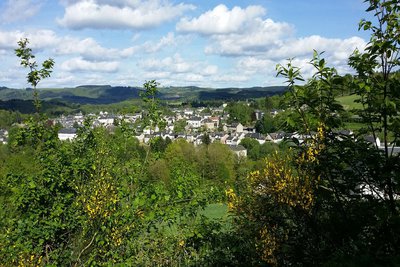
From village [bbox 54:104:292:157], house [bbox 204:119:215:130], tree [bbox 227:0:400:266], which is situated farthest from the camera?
house [bbox 204:119:215:130]

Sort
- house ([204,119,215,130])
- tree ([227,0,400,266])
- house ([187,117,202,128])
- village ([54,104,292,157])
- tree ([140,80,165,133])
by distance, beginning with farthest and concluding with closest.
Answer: house ([187,117,202,128])
house ([204,119,215,130])
village ([54,104,292,157])
tree ([140,80,165,133])
tree ([227,0,400,266])

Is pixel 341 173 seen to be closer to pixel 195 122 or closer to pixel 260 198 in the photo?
pixel 260 198

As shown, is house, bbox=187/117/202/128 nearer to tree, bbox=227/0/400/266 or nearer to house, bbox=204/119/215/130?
house, bbox=204/119/215/130

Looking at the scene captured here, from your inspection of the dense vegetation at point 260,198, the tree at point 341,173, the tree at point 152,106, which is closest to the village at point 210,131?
the tree at point 152,106

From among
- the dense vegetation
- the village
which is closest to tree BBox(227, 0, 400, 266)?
the dense vegetation

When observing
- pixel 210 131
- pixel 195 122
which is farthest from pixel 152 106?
pixel 195 122

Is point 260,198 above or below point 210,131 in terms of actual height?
above

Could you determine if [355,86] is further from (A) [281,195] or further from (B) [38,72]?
(B) [38,72]

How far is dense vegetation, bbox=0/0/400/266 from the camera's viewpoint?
11.4ft

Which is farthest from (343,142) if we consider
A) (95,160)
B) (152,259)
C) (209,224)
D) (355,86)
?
(95,160)

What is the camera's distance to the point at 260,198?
432 centimetres

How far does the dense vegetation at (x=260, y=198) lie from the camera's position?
346 cm

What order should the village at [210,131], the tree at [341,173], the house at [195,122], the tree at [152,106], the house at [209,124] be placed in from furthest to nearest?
1. the house at [195,122]
2. the house at [209,124]
3. the village at [210,131]
4. the tree at [152,106]
5. the tree at [341,173]

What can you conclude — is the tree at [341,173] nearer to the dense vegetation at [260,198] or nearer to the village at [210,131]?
the dense vegetation at [260,198]
